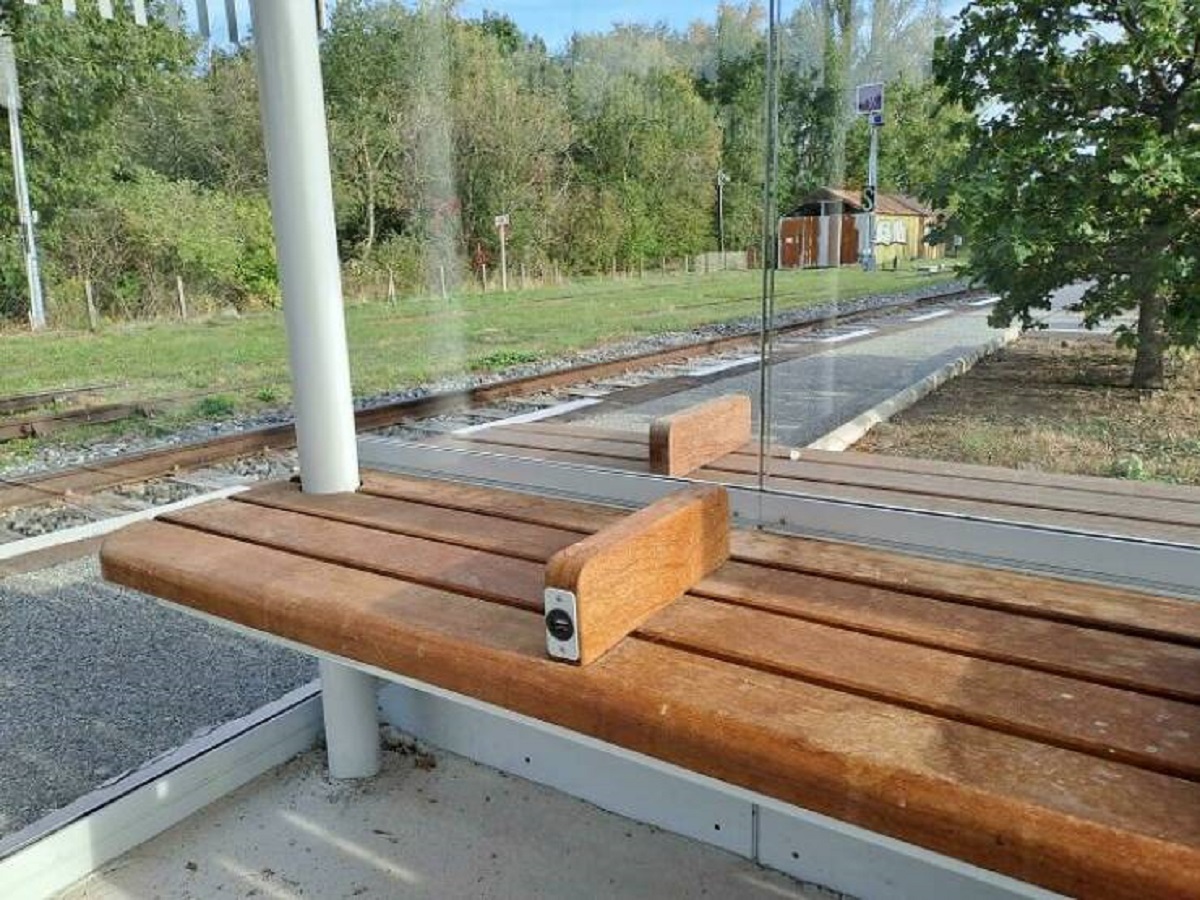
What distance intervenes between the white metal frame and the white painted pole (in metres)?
0.53

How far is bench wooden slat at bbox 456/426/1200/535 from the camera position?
5.64ft

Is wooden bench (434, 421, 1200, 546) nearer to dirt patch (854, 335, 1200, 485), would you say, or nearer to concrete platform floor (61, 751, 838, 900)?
dirt patch (854, 335, 1200, 485)

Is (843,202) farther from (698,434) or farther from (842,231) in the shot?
(698,434)

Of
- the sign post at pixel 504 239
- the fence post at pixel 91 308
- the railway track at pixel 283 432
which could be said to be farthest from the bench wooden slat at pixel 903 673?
the fence post at pixel 91 308

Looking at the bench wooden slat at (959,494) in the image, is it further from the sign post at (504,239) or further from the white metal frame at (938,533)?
the sign post at (504,239)

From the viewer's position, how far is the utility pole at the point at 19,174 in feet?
30.7

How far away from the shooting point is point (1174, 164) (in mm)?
1667

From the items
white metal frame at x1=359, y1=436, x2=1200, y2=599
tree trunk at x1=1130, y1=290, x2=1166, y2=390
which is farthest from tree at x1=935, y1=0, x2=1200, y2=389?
white metal frame at x1=359, y1=436, x2=1200, y2=599

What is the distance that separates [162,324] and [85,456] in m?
7.15

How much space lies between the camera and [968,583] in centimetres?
157

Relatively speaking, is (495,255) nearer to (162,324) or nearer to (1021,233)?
(1021,233)

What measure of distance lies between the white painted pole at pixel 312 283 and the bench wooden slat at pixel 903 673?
62 centimetres

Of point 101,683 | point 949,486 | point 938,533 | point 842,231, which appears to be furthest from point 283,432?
point 938,533

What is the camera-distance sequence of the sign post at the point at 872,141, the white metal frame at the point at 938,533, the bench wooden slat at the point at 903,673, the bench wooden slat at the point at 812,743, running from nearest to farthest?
the bench wooden slat at the point at 812,743 < the bench wooden slat at the point at 903,673 < the white metal frame at the point at 938,533 < the sign post at the point at 872,141
